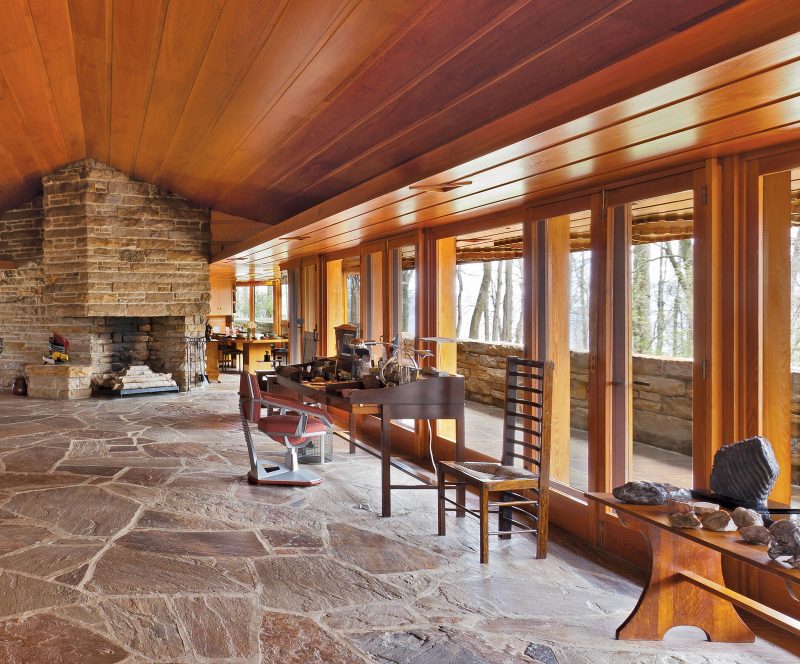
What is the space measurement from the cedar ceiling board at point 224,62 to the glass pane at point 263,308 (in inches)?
412

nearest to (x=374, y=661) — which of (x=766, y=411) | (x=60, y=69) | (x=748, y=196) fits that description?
(x=766, y=411)

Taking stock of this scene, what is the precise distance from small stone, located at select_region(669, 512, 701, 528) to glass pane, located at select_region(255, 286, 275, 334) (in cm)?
1538

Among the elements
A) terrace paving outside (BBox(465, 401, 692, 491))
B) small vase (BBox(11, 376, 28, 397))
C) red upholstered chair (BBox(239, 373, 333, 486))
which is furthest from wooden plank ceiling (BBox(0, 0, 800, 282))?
small vase (BBox(11, 376, 28, 397))

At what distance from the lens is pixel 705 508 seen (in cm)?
243

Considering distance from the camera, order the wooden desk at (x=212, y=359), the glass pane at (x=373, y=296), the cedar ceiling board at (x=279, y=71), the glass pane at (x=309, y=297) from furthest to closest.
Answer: the wooden desk at (x=212, y=359) < the glass pane at (x=309, y=297) < the glass pane at (x=373, y=296) < the cedar ceiling board at (x=279, y=71)

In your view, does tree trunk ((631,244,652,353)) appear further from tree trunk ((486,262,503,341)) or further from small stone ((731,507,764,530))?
tree trunk ((486,262,503,341))

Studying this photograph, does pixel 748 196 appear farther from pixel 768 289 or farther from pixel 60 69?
pixel 60 69

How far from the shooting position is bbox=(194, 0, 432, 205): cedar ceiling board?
10.5ft

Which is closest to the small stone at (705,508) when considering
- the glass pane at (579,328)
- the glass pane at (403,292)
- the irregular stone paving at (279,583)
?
the irregular stone paving at (279,583)

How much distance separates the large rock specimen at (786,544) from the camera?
204cm

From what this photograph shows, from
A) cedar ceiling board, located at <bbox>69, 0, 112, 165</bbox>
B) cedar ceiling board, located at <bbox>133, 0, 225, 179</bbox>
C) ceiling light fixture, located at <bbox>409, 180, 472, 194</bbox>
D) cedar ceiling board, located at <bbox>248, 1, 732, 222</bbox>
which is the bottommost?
ceiling light fixture, located at <bbox>409, 180, 472, 194</bbox>

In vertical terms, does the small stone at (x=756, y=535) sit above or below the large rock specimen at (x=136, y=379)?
above

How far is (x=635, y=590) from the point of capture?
3.23m

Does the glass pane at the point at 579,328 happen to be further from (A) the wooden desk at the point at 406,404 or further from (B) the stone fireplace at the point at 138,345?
(B) the stone fireplace at the point at 138,345
